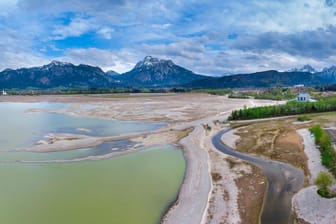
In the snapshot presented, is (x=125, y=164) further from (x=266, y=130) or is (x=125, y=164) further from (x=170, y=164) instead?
(x=266, y=130)

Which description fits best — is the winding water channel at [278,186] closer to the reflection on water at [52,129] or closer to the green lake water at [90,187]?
the green lake water at [90,187]

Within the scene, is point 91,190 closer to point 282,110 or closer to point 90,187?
point 90,187

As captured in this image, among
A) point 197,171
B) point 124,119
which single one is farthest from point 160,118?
point 197,171

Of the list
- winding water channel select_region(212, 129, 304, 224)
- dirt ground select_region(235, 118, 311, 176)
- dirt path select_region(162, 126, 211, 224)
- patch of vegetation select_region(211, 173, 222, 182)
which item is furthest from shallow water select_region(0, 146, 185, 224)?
dirt ground select_region(235, 118, 311, 176)

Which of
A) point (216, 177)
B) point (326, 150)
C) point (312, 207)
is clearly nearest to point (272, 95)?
point (326, 150)

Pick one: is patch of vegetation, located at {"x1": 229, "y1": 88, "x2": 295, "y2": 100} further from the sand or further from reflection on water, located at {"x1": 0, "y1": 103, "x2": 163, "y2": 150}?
the sand

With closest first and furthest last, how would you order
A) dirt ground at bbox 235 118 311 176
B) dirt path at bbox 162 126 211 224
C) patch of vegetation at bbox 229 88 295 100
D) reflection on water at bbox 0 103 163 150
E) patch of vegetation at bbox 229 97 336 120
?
dirt path at bbox 162 126 211 224 < dirt ground at bbox 235 118 311 176 < reflection on water at bbox 0 103 163 150 < patch of vegetation at bbox 229 97 336 120 < patch of vegetation at bbox 229 88 295 100
